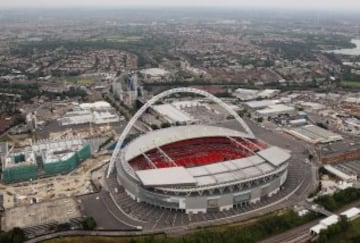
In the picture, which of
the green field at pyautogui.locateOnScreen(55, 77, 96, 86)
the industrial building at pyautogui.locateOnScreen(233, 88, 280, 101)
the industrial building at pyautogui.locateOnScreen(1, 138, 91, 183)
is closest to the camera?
the industrial building at pyautogui.locateOnScreen(1, 138, 91, 183)

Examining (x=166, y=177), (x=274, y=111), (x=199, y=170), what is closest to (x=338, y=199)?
(x=199, y=170)

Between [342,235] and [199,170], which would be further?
[199,170]

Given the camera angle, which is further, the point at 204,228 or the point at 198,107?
the point at 198,107

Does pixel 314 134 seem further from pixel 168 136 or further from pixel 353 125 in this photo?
pixel 168 136

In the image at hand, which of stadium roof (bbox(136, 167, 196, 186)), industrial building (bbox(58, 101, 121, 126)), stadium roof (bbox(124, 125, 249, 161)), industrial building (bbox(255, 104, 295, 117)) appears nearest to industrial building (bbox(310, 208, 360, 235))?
stadium roof (bbox(136, 167, 196, 186))

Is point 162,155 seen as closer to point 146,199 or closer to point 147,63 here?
point 146,199

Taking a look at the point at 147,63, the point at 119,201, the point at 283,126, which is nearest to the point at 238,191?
the point at 119,201

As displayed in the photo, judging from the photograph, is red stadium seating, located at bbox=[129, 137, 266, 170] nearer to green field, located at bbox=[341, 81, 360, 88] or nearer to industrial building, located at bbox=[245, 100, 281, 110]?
industrial building, located at bbox=[245, 100, 281, 110]
